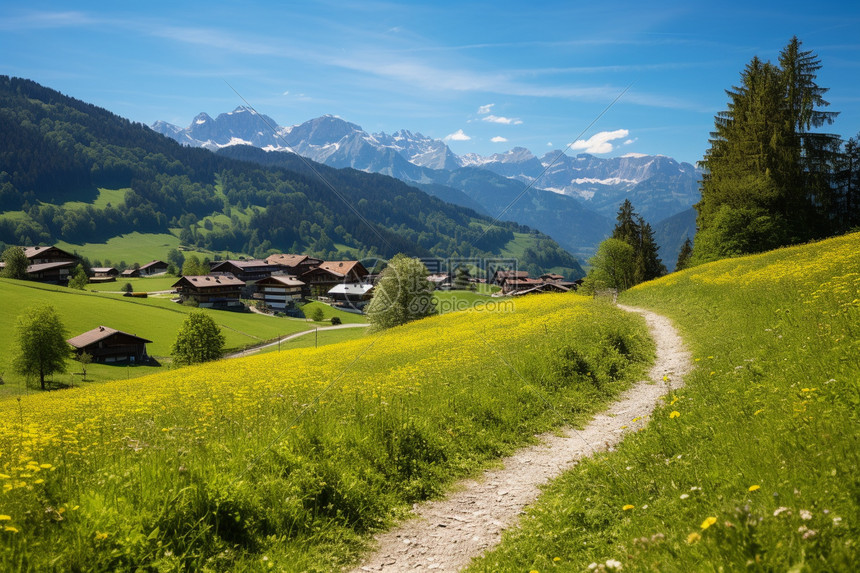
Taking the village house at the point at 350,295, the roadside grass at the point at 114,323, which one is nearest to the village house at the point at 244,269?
the village house at the point at 350,295

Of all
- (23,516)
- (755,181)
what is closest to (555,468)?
(23,516)

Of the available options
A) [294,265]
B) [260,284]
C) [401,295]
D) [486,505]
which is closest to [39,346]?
[401,295]

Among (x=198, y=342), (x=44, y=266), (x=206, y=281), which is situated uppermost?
(x=44, y=266)

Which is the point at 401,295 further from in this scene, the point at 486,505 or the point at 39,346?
the point at 39,346

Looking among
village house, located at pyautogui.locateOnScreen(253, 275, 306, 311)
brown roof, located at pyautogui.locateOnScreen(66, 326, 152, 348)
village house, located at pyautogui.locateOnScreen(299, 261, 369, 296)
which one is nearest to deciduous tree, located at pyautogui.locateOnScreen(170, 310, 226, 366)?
brown roof, located at pyautogui.locateOnScreen(66, 326, 152, 348)

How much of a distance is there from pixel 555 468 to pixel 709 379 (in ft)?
15.6

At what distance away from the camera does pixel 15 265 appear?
11781 cm

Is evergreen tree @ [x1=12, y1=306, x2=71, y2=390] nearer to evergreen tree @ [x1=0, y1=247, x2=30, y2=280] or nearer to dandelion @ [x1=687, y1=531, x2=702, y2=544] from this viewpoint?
dandelion @ [x1=687, y1=531, x2=702, y2=544]

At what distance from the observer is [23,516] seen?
5180 millimetres

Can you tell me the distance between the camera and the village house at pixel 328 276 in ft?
505

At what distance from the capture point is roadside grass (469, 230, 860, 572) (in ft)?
12.4

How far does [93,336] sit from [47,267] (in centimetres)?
8813

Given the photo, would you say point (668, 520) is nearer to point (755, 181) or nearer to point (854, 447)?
point (854, 447)

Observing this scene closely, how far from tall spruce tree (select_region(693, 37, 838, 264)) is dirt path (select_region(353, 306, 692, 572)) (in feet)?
136
